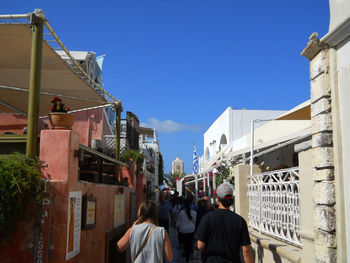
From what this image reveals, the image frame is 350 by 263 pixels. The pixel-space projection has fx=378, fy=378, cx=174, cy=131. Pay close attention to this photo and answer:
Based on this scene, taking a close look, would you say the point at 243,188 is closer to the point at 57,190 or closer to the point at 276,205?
the point at 276,205

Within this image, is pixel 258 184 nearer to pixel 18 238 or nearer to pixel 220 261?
pixel 220 261

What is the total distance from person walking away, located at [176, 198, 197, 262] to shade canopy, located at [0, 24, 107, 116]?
11.8 feet

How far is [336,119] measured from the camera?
A: 407 centimetres

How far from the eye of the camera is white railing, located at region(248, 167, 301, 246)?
18.0ft

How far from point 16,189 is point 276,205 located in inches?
155

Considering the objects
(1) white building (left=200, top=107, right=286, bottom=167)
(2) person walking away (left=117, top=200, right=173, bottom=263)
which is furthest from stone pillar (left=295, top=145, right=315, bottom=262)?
(1) white building (left=200, top=107, right=286, bottom=167)

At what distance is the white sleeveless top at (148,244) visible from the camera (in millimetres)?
4285

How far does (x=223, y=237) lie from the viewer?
4133 millimetres

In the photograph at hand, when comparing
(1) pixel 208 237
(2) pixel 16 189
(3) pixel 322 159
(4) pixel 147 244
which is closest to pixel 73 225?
(2) pixel 16 189

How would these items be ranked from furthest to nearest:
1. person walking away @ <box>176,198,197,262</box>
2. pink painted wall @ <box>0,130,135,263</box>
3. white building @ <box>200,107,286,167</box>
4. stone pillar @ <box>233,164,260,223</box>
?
white building @ <box>200,107,286,167</box>, person walking away @ <box>176,198,197,262</box>, stone pillar @ <box>233,164,260,223</box>, pink painted wall @ <box>0,130,135,263</box>

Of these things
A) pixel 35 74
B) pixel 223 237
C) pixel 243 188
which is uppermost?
pixel 35 74

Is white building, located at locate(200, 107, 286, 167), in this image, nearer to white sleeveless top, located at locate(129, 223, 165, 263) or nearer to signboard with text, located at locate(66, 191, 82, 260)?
signboard with text, located at locate(66, 191, 82, 260)

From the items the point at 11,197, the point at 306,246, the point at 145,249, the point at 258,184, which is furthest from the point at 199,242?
the point at 258,184

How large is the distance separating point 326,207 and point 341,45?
1.76 meters
